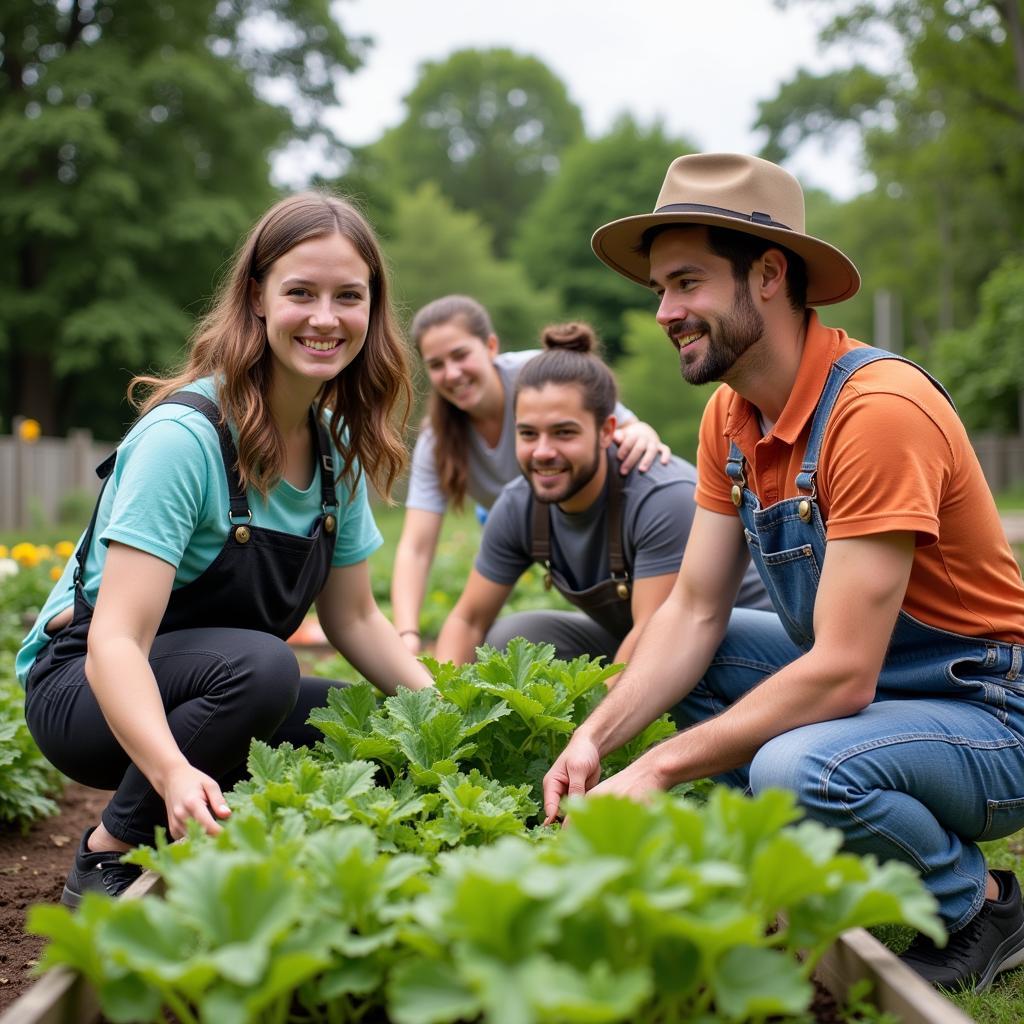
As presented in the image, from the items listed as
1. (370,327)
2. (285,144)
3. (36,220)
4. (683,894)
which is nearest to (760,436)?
(370,327)

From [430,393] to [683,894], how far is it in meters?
3.96

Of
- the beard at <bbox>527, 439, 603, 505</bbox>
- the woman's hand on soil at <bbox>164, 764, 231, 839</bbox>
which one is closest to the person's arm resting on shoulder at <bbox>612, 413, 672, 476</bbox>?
the beard at <bbox>527, 439, 603, 505</bbox>

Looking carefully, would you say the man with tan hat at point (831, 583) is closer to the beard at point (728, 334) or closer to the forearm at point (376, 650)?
the beard at point (728, 334)

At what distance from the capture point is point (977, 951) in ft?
8.61

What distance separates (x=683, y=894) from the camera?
1.36 meters

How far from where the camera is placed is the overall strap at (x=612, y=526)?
4.00m

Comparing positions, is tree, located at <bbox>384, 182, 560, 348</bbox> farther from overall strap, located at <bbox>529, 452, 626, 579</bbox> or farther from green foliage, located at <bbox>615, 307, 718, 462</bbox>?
overall strap, located at <bbox>529, 452, 626, 579</bbox>

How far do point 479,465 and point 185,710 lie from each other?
2661 millimetres

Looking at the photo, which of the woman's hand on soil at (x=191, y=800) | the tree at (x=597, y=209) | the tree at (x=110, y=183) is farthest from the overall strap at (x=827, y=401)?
the tree at (x=597, y=209)

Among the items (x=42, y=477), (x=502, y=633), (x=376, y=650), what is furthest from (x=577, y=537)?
(x=42, y=477)

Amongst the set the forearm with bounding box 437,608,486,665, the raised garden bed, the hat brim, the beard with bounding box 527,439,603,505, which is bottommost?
the forearm with bounding box 437,608,486,665

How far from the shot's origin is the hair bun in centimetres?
429

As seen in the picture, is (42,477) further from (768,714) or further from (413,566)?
(768,714)

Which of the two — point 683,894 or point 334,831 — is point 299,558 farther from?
point 683,894
